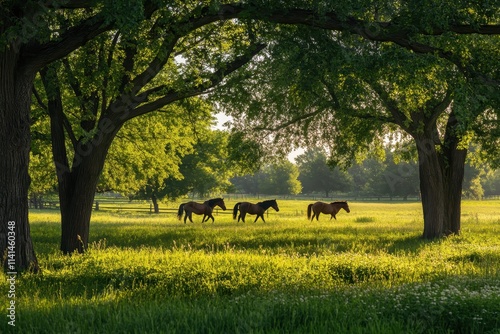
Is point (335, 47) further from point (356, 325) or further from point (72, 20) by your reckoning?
point (356, 325)

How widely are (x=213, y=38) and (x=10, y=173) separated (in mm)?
8401

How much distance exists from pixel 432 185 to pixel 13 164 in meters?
16.7

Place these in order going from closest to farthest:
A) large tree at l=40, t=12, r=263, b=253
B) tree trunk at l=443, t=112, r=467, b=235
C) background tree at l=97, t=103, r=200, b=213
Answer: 1. large tree at l=40, t=12, r=263, b=253
2. tree trunk at l=443, t=112, r=467, b=235
3. background tree at l=97, t=103, r=200, b=213

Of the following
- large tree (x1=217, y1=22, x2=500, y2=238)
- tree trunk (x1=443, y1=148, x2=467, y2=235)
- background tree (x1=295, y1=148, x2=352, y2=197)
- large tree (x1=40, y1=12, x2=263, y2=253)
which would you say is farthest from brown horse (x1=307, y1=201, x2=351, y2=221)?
background tree (x1=295, y1=148, x2=352, y2=197)

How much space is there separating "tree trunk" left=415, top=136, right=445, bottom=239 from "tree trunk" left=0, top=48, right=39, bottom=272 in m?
15.9

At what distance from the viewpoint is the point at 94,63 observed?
1503 cm

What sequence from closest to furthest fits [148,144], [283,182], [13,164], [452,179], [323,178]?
[13,164] < [452,179] < [148,144] < [283,182] < [323,178]

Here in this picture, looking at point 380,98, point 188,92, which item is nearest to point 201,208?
point 380,98

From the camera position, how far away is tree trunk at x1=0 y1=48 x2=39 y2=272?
10547 millimetres

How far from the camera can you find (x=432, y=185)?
21.3m

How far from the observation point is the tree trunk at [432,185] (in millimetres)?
21109

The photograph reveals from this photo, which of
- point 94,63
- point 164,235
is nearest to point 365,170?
point 164,235

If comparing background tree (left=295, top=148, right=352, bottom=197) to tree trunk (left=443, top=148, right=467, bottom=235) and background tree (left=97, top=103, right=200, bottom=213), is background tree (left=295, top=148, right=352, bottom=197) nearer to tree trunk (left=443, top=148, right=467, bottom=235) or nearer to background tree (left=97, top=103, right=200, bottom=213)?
background tree (left=97, top=103, right=200, bottom=213)

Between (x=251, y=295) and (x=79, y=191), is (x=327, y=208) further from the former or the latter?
(x=251, y=295)
